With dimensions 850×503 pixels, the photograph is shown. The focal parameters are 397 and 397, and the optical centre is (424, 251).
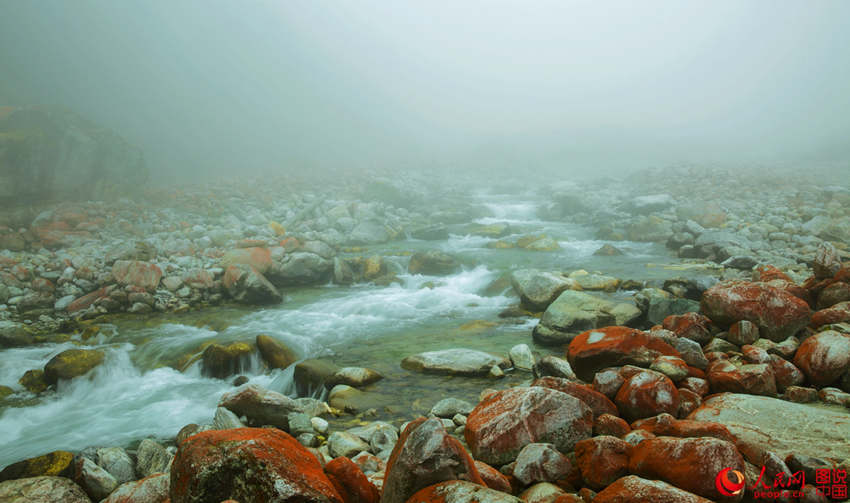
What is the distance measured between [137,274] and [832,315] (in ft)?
36.4

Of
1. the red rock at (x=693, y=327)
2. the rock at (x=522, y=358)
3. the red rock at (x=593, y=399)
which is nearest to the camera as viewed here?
the red rock at (x=593, y=399)

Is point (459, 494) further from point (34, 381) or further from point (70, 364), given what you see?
point (34, 381)

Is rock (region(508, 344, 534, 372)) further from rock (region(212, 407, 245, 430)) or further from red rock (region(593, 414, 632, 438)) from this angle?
rock (region(212, 407, 245, 430))

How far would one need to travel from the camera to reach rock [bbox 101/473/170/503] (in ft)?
7.26

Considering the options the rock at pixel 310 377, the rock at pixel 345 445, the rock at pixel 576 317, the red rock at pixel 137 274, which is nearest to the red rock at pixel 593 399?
the rock at pixel 345 445

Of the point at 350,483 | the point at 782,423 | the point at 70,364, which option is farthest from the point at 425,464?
the point at 70,364

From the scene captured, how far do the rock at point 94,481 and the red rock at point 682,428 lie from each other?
3.63 metres

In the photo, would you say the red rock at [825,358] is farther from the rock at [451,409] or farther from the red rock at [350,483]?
the red rock at [350,483]

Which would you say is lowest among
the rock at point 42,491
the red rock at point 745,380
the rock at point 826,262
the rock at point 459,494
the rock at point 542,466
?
the rock at point 42,491

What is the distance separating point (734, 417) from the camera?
8.52ft

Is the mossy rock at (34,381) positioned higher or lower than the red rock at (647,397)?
lower

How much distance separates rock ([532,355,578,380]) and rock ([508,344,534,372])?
649 millimetres

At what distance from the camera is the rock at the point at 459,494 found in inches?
63.2

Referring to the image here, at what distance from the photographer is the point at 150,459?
3221mm
